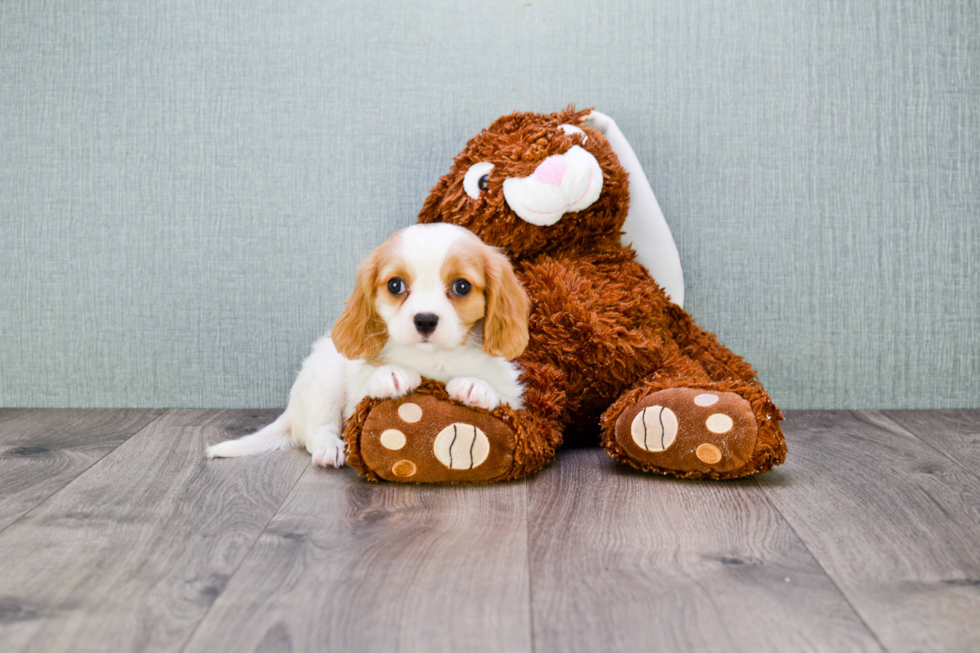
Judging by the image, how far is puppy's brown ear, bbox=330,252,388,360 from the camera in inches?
51.1

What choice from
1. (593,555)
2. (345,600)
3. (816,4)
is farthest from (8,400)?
(816,4)

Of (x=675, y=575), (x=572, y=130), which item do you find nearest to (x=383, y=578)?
(x=675, y=575)

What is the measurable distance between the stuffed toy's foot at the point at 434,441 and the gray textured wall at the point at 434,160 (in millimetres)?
624

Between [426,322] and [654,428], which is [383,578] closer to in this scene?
[426,322]

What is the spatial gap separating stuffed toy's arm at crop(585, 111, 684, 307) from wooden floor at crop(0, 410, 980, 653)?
0.46 meters

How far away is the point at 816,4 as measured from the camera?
5.81 ft

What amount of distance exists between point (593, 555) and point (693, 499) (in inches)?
11.2

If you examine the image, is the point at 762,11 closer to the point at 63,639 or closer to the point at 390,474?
the point at 390,474

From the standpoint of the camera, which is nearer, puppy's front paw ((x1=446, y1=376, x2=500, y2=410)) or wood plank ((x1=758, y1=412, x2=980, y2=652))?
wood plank ((x1=758, y1=412, x2=980, y2=652))

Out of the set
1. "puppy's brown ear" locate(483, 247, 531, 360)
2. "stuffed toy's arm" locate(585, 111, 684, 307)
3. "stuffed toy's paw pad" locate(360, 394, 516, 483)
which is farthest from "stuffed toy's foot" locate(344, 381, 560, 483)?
"stuffed toy's arm" locate(585, 111, 684, 307)

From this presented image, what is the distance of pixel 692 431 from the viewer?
4.17 feet

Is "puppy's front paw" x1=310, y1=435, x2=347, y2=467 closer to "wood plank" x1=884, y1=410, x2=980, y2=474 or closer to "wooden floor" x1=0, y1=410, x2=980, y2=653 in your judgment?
"wooden floor" x1=0, y1=410, x2=980, y2=653

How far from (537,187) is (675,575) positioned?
2.62 feet

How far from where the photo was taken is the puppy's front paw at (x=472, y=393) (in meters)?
1.27
